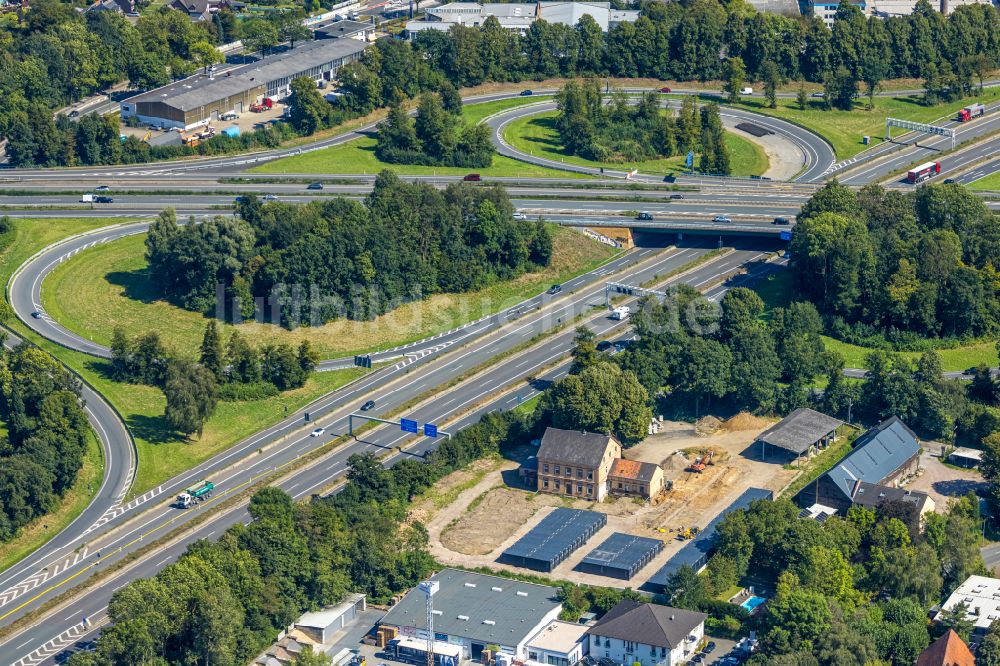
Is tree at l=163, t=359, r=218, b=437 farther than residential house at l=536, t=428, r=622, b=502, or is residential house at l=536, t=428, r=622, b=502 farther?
tree at l=163, t=359, r=218, b=437

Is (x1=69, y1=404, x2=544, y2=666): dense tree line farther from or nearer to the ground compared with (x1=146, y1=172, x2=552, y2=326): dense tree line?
nearer to the ground

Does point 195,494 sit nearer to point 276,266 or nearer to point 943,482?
point 276,266

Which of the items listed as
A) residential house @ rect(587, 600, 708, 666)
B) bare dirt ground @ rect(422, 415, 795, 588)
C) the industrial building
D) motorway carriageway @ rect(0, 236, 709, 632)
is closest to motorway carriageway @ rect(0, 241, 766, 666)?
motorway carriageway @ rect(0, 236, 709, 632)

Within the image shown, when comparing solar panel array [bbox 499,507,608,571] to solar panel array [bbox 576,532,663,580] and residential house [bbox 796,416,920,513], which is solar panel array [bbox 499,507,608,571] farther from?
residential house [bbox 796,416,920,513]

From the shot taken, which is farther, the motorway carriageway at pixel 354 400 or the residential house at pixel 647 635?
the motorway carriageway at pixel 354 400

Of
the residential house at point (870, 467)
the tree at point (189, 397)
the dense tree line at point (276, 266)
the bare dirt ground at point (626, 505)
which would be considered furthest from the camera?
the dense tree line at point (276, 266)

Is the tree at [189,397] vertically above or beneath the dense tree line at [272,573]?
above

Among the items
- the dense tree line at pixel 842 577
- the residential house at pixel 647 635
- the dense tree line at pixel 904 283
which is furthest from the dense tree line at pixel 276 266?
the residential house at pixel 647 635

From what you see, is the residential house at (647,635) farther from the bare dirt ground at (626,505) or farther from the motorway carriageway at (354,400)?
the motorway carriageway at (354,400)
